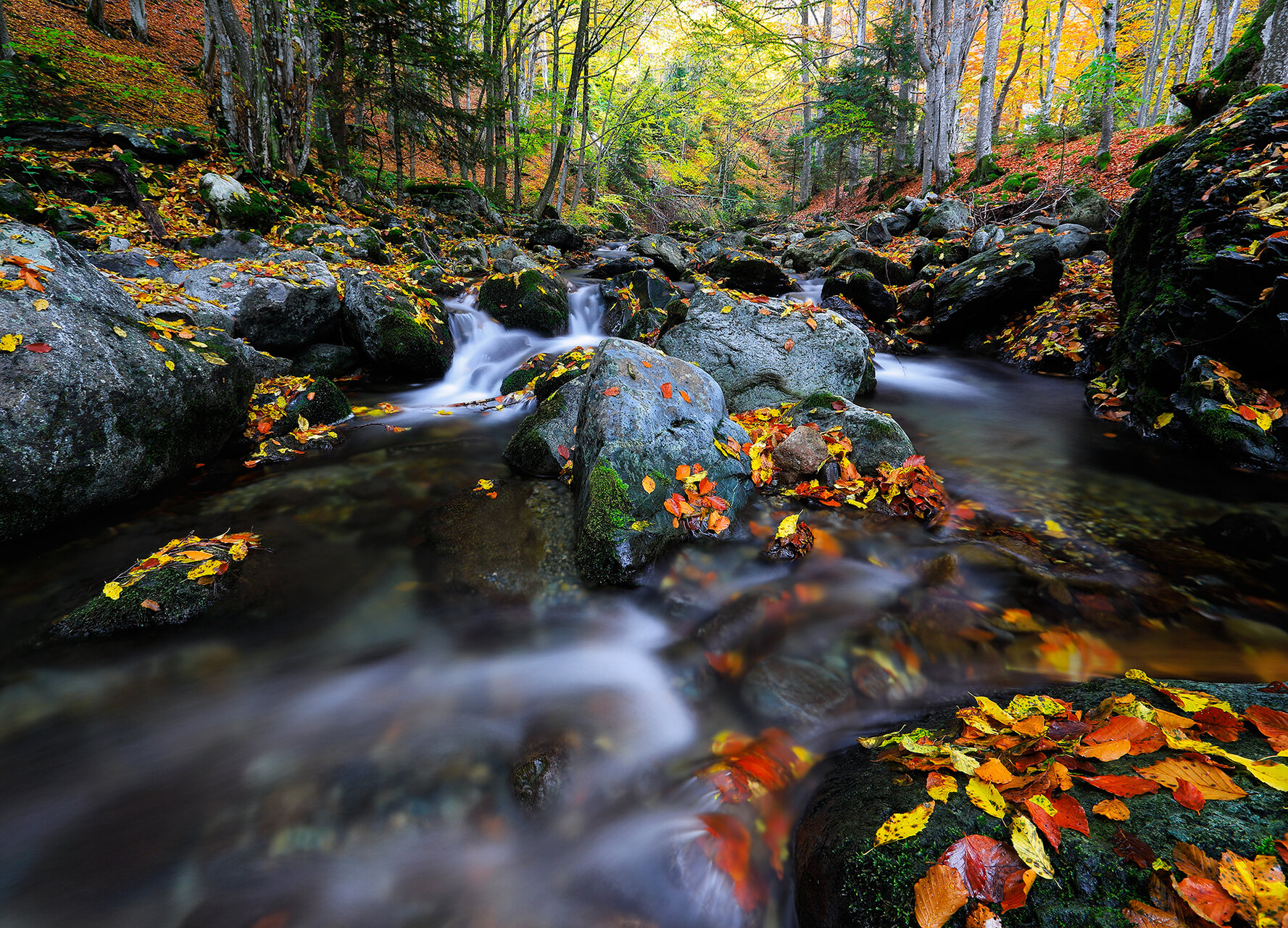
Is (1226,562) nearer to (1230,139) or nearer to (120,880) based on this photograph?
(1230,139)

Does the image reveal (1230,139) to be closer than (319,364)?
Yes

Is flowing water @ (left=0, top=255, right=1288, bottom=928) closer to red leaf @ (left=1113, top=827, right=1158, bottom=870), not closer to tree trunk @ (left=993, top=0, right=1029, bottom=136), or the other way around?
red leaf @ (left=1113, top=827, right=1158, bottom=870)

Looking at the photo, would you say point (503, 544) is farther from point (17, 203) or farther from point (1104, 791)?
point (17, 203)

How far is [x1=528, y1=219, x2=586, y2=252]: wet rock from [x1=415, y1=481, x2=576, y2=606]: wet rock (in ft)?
42.6

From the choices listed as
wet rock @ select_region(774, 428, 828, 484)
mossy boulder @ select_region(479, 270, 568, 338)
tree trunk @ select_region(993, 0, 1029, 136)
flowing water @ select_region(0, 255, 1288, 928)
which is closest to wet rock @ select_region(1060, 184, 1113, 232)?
flowing water @ select_region(0, 255, 1288, 928)

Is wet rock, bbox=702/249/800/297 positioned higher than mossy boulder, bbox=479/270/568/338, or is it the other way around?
wet rock, bbox=702/249/800/297

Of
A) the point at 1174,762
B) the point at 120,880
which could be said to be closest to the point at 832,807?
the point at 1174,762

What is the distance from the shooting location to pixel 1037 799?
1446 mm

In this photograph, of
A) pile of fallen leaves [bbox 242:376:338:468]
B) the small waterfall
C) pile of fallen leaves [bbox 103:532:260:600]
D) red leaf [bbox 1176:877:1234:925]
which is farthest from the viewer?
→ the small waterfall

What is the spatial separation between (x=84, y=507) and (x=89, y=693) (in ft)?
5.84

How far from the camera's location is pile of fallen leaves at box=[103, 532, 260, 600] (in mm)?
2916

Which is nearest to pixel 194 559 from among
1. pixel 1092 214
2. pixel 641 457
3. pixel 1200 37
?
pixel 641 457

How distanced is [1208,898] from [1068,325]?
9.23 metres

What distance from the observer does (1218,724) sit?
1.61 m
